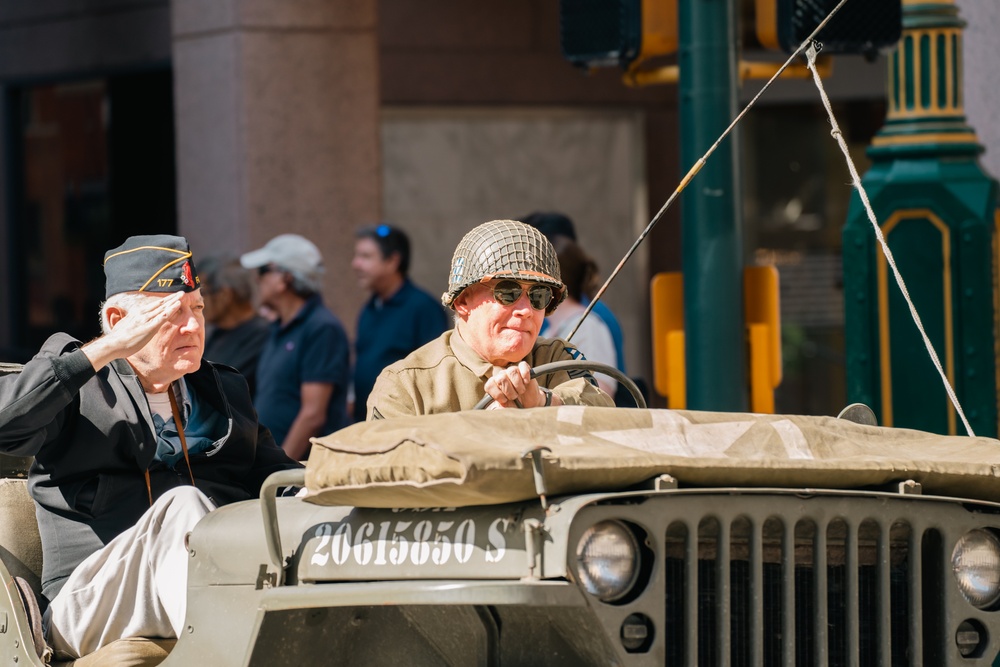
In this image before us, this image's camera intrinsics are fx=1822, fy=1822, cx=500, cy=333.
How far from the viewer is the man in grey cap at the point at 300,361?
29.5 feet

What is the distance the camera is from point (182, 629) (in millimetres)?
4211

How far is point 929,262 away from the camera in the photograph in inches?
290

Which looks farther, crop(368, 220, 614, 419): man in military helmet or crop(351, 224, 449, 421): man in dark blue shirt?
crop(351, 224, 449, 421): man in dark blue shirt

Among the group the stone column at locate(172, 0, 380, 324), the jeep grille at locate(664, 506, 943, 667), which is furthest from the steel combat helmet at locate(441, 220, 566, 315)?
the stone column at locate(172, 0, 380, 324)

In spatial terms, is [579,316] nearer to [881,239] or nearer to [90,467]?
A: [881,239]

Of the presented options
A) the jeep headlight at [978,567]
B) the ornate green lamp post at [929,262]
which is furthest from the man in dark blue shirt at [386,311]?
the jeep headlight at [978,567]

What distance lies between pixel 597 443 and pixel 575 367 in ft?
2.59

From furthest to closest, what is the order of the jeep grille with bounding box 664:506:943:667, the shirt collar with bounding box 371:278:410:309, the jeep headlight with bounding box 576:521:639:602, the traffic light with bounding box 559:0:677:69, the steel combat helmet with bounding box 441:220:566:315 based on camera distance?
the shirt collar with bounding box 371:278:410:309 < the traffic light with bounding box 559:0:677:69 < the steel combat helmet with bounding box 441:220:566:315 < the jeep grille with bounding box 664:506:943:667 < the jeep headlight with bounding box 576:521:639:602

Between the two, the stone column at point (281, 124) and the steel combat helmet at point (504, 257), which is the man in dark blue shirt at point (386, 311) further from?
the steel combat helmet at point (504, 257)

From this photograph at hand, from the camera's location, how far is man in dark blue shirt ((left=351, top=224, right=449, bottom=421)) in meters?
9.50

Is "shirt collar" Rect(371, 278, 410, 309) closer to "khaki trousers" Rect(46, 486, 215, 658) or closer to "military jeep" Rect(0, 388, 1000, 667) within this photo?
"khaki trousers" Rect(46, 486, 215, 658)

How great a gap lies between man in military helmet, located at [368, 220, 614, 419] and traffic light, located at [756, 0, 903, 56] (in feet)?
6.76

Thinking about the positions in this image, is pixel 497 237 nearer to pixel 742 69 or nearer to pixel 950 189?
pixel 742 69

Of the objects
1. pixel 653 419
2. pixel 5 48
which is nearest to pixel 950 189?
pixel 653 419
